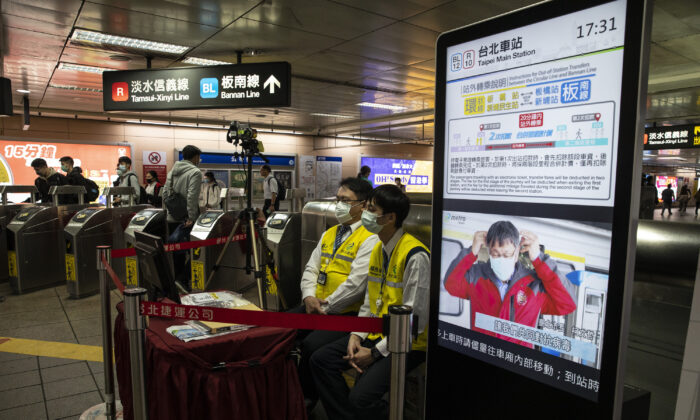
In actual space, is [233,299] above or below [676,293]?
below

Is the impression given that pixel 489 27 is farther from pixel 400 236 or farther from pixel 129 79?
pixel 129 79

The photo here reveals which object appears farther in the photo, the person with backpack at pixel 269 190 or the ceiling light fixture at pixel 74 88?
the person with backpack at pixel 269 190

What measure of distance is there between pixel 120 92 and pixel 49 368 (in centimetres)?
312

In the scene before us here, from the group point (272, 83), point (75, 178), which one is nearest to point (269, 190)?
point (75, 178)

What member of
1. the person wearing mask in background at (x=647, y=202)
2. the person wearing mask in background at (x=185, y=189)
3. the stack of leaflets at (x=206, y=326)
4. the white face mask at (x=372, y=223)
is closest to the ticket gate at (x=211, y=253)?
the person wearing mask in background at (x=185, y=189)

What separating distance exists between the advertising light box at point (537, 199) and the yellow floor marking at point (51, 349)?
303 cm

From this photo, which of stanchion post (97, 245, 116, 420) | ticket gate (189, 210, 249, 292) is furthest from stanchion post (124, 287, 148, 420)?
ticket gate (189, 210, 249, 292)

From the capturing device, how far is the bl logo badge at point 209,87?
4809 millimetres

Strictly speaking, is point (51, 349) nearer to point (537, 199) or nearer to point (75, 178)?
point (75, 178)

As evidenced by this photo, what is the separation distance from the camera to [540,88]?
53.6 inches

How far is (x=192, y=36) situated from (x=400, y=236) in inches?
157

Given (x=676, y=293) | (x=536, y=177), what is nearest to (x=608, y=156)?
(x=536, y=177)

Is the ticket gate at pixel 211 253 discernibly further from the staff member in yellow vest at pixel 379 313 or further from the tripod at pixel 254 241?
the staff member in yellow vest at pixel 379 313

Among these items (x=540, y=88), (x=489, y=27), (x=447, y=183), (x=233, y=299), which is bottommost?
(x=233, y=299)
